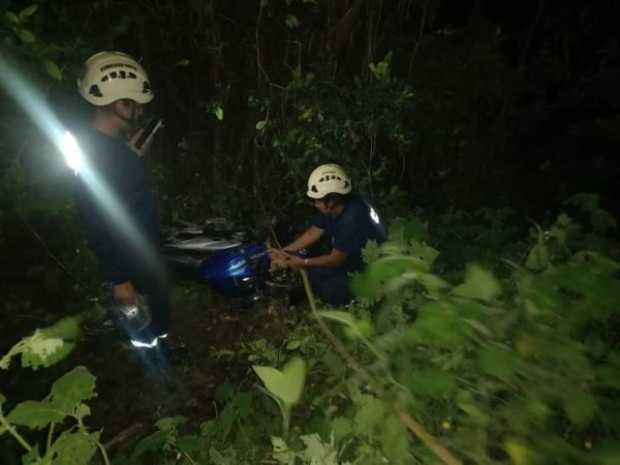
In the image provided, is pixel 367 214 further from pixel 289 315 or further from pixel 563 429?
pixel 563 429

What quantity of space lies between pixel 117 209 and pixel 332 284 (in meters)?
1.99

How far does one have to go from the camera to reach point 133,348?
422cm

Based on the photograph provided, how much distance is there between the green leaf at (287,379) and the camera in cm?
122

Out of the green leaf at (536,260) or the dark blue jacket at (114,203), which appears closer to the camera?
the green leaf at (536,260)

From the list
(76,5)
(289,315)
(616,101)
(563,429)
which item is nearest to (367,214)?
(289,315)

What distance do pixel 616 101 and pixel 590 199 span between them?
8072 millimetres

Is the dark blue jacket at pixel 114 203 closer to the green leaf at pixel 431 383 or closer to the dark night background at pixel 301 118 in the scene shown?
the dark night background at pixel 301 118

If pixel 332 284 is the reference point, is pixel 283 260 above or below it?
above

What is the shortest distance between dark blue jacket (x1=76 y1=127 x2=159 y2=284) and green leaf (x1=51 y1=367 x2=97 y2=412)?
1.82 meters

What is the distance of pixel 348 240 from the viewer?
3902 mm

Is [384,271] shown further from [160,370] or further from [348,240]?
[160,370]

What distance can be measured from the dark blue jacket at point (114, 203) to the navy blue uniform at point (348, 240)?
160 centimetres

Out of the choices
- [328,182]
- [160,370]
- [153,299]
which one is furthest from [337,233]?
[160,370]

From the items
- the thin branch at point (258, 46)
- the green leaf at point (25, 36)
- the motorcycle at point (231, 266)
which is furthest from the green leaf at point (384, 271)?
the thin branch at point (258, 46)
